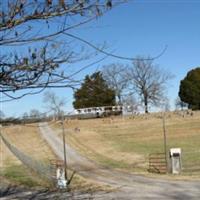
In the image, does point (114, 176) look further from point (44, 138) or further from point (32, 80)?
point (44, 138)

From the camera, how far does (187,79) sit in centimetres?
9756

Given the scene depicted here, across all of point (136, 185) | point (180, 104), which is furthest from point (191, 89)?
point (136, 185)

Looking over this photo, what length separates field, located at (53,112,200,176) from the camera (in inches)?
1753

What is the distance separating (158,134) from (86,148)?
12285 millimetres

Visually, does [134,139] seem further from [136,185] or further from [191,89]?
[136,185]

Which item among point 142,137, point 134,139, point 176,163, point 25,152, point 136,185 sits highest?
point 142,137

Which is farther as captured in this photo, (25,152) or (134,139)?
(134,139)

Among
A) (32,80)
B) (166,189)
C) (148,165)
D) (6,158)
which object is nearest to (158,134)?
(6,158)

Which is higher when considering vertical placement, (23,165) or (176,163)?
(176,163)

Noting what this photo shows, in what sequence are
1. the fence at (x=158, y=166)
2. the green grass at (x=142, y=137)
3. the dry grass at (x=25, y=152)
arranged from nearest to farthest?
the dry grass at (x=25, y=152) < the fence at (x=158, y=166) < the green grass at (x=142, y=137)

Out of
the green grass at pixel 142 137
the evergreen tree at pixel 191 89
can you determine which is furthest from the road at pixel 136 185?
the evergreen tree at pixel 191 89

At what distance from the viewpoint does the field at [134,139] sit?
4453 centimetres

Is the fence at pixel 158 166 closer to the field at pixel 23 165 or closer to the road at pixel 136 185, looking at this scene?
the road at pixel 136 185

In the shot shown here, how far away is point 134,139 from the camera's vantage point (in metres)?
65.8
